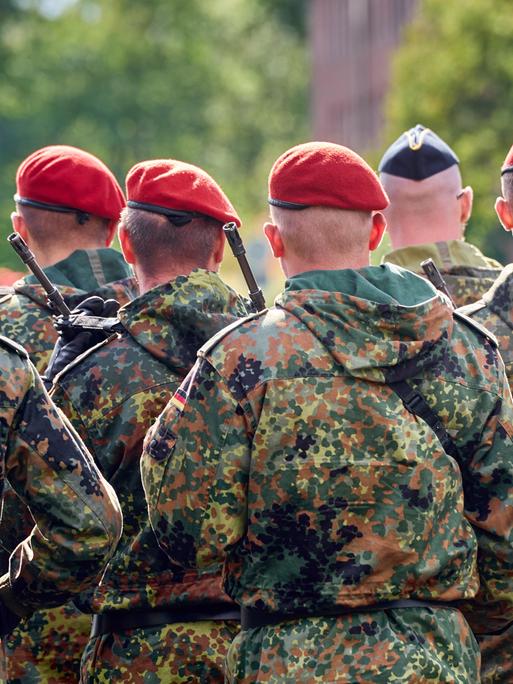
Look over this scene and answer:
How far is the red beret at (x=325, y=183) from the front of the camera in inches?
183

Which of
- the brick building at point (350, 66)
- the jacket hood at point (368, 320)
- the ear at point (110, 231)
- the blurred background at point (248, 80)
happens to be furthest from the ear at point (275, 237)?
the brick building at point (350, 66)

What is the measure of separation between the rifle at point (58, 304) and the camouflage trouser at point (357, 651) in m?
1.26

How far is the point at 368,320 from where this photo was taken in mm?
4496

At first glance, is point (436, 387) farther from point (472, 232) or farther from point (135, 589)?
point (472, 232)

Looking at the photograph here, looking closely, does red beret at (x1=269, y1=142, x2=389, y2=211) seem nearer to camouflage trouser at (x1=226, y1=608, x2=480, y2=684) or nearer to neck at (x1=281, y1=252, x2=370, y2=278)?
neck at (x1=281, y1=252, x2=370, y2=278)

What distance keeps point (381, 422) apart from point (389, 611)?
476mm

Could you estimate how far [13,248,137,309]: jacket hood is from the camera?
5988 millimetres

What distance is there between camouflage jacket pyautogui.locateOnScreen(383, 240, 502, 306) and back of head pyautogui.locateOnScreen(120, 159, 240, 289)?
58.4 inches

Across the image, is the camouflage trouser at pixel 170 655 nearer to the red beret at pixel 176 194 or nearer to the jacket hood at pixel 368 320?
the jacket hood at pixel 368 320

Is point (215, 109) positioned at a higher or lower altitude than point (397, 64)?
lower

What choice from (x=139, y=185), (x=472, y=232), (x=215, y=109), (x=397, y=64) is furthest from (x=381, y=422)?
(x=215, y=109)

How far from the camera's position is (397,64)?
35.3 meters

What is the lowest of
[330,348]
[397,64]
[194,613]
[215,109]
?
[215,109]

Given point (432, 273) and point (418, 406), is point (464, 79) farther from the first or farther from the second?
point (418, 406)
